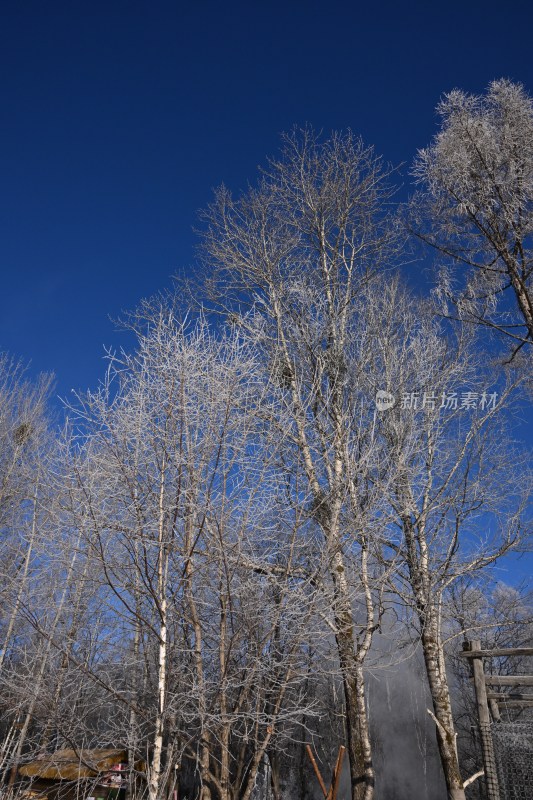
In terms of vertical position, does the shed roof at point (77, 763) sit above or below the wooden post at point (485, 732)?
below

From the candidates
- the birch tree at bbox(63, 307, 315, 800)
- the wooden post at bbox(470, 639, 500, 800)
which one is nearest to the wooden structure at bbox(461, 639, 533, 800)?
the wooden post at bbox(470, 639, 500, 800)

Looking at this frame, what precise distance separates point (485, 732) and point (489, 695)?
641 millimetres

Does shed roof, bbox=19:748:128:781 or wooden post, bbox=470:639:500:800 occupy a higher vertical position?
wooden post, bbox=470:639:500:800

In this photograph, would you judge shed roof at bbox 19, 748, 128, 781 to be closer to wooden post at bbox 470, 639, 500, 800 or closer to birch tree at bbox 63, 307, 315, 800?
birch tree at bbox 63, 307, 315, 800

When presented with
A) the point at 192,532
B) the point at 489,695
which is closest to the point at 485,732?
the point at 489,695

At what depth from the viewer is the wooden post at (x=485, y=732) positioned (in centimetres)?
598

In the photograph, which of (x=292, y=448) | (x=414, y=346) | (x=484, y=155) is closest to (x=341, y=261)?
(x=414, y=346)

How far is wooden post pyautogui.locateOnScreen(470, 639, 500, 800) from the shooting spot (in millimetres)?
5977

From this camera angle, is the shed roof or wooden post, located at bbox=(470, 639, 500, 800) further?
wooden post, located at bbox=(470, 639, 500, 800)

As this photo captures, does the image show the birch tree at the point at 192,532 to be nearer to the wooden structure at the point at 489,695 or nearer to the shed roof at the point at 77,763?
the shed roof at the point at 77,763

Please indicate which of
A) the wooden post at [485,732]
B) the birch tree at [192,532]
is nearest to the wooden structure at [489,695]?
the wooden post at [485,732]

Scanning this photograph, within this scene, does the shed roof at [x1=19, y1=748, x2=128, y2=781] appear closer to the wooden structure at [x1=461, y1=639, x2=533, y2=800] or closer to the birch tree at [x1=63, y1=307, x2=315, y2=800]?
the birch tree at [x1=63, y1=307, x2=315, y2=800]

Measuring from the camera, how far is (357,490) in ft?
23.6

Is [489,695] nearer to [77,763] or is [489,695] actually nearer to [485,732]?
[485,732]
